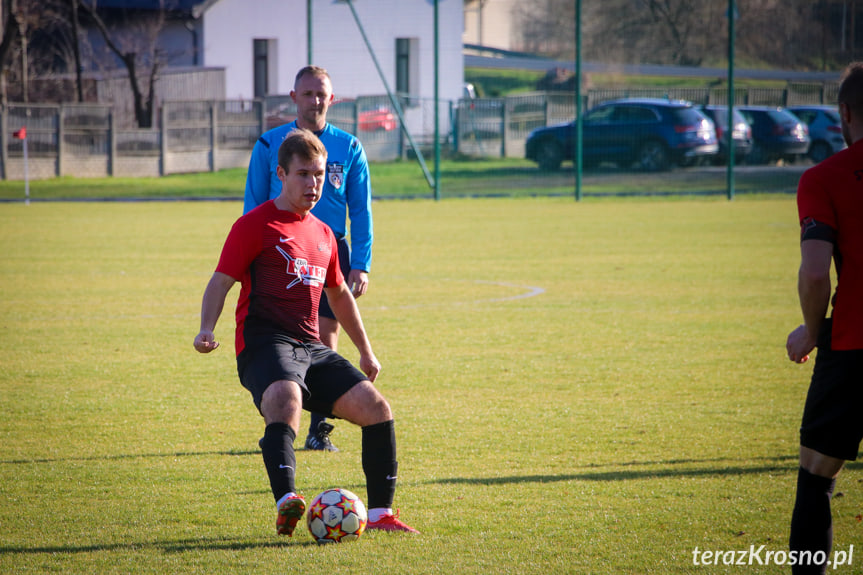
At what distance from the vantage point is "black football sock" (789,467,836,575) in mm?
3635

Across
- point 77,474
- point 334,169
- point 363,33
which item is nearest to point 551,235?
point 363,33

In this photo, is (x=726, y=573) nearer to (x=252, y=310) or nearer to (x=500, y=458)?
(x=500, y=458)

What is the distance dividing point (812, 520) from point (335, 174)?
3.55m

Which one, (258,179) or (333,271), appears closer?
(333,271)

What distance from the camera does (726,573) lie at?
413cm

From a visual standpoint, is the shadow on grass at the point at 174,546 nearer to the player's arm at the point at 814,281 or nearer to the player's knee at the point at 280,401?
the player's knee at the point at 280,401

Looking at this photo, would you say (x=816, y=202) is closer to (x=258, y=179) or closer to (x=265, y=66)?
(x=258, y=179)

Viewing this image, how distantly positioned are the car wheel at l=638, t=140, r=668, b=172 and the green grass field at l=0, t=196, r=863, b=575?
44.5 ft

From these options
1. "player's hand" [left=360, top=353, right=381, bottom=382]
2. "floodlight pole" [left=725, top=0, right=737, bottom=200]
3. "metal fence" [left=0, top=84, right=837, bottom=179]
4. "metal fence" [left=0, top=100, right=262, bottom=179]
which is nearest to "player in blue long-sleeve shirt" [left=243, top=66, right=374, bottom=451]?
"player's hand" [left=360, top=353, right=381, bottom=382]

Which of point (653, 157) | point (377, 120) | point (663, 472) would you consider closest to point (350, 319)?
point (663, 472)

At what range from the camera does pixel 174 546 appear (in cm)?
439

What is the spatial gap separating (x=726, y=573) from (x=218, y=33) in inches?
1529

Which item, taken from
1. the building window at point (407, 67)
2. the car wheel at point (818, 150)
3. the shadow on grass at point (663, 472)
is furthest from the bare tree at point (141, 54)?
the shadow on grass at point (663, 472)

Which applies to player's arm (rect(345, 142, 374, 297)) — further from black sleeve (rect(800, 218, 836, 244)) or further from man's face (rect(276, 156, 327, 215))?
black sleeve (rect(800, 218, 836, 244))
